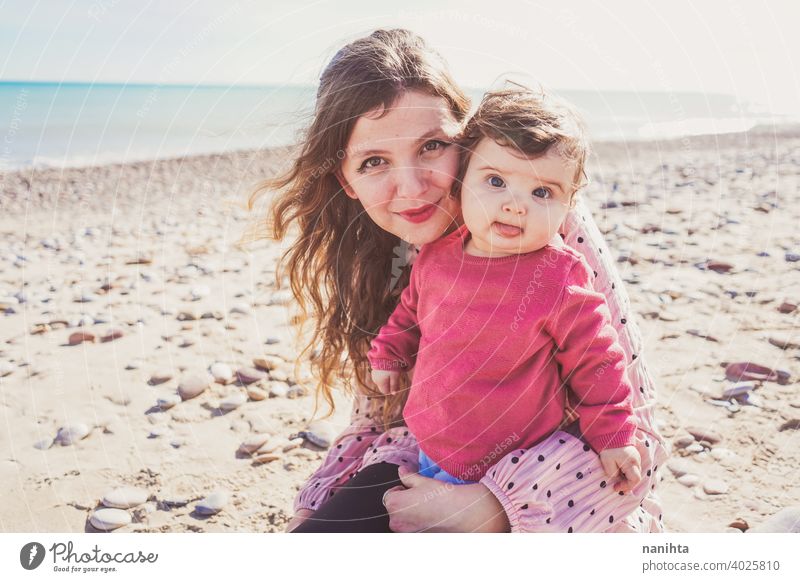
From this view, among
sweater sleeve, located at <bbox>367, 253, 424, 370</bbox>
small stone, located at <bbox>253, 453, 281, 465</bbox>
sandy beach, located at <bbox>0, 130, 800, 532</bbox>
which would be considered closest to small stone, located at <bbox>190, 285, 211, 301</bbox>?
sandy beach, located at <bbox>0, 130, 800, 532</bbox>

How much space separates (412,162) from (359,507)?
44.7 inches

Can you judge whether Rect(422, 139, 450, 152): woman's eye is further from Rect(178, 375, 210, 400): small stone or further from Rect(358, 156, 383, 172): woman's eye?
Rect(178, 375, 210, 400): small stone

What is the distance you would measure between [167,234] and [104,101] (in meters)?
22.0

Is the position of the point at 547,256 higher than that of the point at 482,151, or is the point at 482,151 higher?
the point at 482,151

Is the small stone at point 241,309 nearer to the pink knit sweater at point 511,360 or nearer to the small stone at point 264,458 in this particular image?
the small stone at point 264,458

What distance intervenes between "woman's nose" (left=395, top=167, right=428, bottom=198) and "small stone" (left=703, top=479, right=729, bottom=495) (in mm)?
1743

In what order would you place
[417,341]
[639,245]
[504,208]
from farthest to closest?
[639,245] → [417,341] → [504,208]

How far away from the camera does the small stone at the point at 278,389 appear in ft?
12.5

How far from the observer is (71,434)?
11.0 feet

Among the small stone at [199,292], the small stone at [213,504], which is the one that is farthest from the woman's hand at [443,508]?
the small stone at [199,292]

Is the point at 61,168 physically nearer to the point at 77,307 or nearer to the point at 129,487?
the point at 77,307

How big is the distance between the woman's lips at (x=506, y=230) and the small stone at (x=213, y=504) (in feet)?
5.72
